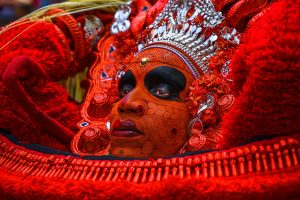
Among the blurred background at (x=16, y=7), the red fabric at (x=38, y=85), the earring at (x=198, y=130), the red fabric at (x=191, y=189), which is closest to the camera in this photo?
the red fabric at (x=191, y=189)

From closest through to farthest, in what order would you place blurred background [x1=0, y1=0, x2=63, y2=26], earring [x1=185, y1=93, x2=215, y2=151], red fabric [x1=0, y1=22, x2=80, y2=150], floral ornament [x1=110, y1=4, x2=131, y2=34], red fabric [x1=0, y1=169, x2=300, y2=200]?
1. red fabric [x1=0, y1=169, x2=300, y2=200]
2. earring [x1=185, y1=93, x2=215, y2=151]
3. red fabric [x1=0, y1=22, x2=80, y2=150]
4. floral ornament [x1=110, y1=4, x2=131, y2=34]
5. blurred background [x1=0, y1=0, x2=63, y2=26]

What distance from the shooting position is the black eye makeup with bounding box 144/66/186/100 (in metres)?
0.97

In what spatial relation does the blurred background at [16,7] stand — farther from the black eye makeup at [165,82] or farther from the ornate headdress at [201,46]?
the black eye makeup at [165,82]

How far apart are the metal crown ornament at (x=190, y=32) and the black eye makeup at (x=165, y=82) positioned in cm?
4

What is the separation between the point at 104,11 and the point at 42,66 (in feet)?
1.00

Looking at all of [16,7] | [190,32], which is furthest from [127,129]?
[16,7]

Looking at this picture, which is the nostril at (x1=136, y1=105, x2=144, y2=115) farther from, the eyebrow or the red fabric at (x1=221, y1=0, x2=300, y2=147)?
the red fabric at (x1=221, y1=0, x2=300, y2=147)

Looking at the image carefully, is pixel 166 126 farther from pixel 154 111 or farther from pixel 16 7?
pixel 16 7

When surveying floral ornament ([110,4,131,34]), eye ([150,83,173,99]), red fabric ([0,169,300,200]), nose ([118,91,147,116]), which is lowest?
red fabric ([0,169,300,200])

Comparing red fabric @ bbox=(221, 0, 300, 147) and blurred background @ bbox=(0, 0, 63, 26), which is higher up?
blurred background @ bbox=(0, 0, 63, 26)

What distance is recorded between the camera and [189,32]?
1.05m

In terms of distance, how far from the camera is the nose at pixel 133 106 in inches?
36.9

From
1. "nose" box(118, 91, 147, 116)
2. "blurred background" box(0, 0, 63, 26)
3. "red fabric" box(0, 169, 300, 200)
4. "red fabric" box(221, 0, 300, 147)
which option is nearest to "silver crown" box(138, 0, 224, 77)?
"nose" box(118, 91, 147, 116)

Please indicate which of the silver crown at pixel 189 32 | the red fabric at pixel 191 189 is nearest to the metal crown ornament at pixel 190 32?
the silver crown at pixel 189 32
